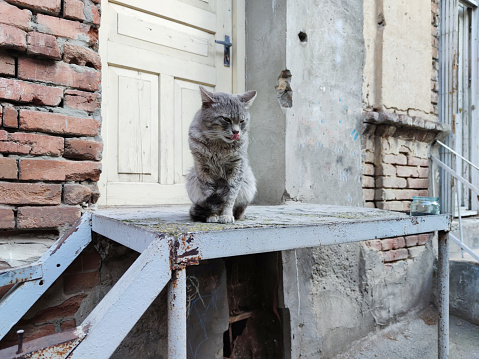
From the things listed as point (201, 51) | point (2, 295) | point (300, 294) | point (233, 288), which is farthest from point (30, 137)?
point (300, 294)

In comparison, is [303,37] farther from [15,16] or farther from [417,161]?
[15,16]

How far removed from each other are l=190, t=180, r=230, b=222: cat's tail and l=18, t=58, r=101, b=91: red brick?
2.74 feet

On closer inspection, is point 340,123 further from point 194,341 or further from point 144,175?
point 194,341

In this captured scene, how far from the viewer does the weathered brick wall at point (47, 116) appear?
135 cm

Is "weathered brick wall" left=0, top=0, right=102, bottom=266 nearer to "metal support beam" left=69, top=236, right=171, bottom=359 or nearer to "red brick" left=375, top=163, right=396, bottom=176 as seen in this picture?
"metal support beam" left=69, top=236, right=171, bottom=359

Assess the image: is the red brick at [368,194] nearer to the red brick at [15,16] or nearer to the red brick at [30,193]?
the red brick at [30,193]

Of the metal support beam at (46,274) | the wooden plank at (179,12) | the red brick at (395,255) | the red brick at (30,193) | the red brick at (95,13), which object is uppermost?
the wooden plank at (179,12)

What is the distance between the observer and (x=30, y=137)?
54.7 inches

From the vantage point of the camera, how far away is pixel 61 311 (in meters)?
1.49

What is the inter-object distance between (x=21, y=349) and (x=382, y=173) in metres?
2.55

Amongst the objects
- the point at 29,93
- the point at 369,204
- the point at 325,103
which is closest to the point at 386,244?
the point at 369,204

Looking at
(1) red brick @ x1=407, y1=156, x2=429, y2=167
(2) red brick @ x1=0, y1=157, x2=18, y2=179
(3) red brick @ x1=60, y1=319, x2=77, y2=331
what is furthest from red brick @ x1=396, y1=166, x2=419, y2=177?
(2) red brick @ x1=0, y1=157, x2=18, y2=179

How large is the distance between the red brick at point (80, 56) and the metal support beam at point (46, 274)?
28.7 inches

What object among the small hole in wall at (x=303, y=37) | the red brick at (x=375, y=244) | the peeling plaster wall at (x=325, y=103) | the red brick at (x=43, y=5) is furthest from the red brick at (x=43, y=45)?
the red brick at (x=375, y=244)
